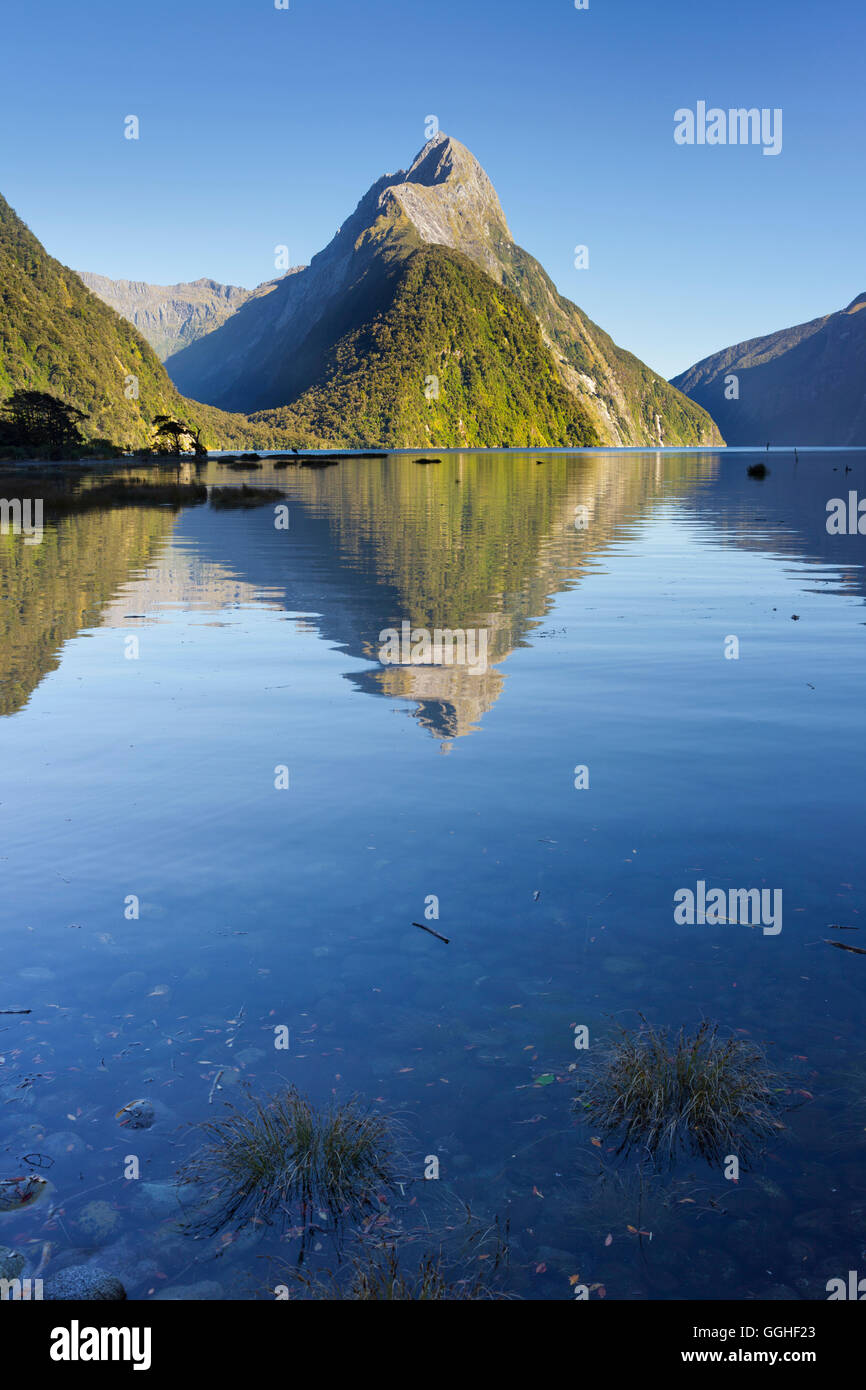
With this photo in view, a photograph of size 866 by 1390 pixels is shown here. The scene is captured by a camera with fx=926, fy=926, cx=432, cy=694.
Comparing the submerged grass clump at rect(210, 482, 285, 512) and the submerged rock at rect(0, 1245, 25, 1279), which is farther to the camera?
the submerged grass clump at rect(210, 482, 285, 512)

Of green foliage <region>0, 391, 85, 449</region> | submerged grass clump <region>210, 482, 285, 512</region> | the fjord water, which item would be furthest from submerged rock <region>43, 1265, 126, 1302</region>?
green foliage <region>0, 391, 85, 449</region>

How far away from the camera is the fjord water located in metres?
5.85

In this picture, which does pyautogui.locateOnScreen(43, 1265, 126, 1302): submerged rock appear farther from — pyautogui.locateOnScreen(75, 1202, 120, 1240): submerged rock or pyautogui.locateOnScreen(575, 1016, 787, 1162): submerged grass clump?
pyautogui.locateOnScreen(575, 1016, 787, 1162): submerged grass clump

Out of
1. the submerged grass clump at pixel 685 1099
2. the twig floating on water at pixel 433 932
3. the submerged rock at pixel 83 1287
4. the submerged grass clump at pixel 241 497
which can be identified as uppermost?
the submerged grass clump at pixel 241 497

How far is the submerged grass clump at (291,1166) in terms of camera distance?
19.4 ft

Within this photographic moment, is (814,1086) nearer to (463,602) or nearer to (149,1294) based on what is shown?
(149,1294)

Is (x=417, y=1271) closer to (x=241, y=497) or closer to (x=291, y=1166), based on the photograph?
(x=291, y=1166)

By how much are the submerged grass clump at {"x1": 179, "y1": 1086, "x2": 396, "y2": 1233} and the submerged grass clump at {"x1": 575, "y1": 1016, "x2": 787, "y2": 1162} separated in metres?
A: 1.67

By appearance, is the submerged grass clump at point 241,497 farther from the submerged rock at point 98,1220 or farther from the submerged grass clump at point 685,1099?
the submerged rock at point 98,1220

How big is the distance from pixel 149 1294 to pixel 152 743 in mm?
10960

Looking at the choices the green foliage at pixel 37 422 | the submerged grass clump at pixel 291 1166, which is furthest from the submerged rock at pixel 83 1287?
the green foliage at pixel 37 422

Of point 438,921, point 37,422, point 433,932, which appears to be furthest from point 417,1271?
point 37,422

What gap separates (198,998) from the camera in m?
8.09

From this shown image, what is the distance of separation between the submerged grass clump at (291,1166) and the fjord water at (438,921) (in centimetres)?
19
